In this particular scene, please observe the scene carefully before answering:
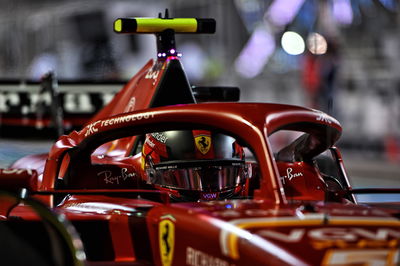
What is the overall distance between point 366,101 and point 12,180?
903 cm

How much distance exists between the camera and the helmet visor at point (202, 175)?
4316 mm

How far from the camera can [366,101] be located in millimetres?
13625

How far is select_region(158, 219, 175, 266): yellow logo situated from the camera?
3498 mm

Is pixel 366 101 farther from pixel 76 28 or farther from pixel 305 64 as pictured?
pixel 76 28

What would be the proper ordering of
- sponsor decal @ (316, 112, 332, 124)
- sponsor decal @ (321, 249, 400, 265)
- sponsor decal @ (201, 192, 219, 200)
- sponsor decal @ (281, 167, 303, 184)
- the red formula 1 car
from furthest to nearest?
sponsor decal @ (281, 167, 303, 184), sponsor decal @ (201, 192, 219, 200), sponsor decal @ (316, 112, 332, 124), the red formula 1 car, sponsor decal @ (321, 249, 400, 265)

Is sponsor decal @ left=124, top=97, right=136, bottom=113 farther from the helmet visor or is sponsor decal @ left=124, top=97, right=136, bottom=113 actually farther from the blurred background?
the blurred background

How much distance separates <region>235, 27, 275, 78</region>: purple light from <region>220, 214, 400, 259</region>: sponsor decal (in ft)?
45.1

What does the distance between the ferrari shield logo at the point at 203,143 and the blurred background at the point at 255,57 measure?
4243 mm

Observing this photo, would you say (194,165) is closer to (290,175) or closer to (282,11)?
(290,175)

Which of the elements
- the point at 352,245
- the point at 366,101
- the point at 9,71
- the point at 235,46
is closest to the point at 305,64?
the point at 366,101

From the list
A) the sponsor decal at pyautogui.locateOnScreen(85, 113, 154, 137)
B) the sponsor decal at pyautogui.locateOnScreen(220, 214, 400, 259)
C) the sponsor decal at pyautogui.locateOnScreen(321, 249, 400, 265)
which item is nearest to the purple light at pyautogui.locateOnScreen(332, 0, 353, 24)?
the sponsor decal at pyautogui.locateOnScreen(85, 113, 154, 137)

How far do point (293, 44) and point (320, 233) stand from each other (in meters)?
14.0

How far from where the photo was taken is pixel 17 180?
213 inches

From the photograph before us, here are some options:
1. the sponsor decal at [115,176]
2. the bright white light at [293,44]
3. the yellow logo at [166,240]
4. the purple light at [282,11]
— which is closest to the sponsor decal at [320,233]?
the yellow logo at [166,240]
